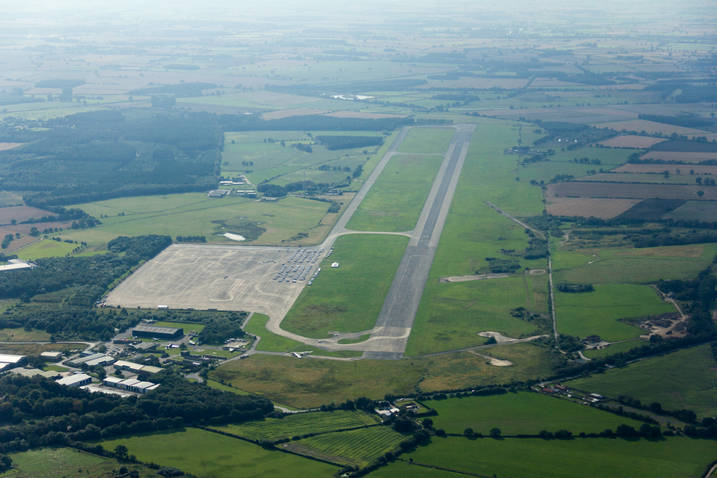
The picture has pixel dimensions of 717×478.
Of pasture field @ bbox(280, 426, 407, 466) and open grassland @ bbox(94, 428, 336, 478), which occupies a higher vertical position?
pasture field @ bbox(280, 426, 407, 466)

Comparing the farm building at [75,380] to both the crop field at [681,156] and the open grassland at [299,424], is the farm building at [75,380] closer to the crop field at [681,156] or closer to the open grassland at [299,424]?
the open grassland at [299,424]

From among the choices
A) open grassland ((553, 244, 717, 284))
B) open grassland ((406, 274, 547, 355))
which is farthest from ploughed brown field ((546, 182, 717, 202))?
open grassland ((406, 274, 547, 355))

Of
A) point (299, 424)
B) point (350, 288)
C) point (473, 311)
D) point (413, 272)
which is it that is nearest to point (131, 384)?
point (299, 424)

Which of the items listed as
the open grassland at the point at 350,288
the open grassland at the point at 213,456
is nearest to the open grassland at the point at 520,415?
the open grassland at the point at 213,456

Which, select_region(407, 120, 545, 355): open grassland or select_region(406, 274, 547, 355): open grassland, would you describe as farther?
select_region(407, 120, 545, 355): open grassland

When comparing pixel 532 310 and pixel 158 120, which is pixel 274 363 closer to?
pixel 532 310

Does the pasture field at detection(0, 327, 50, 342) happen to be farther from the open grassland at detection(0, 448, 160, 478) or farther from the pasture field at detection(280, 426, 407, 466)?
the pasture field at detection(280, 426, 407, 466)

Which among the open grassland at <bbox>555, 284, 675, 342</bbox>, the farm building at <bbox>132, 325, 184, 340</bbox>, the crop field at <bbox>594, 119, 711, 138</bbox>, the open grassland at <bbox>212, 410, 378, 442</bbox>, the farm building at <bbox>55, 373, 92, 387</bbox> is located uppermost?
the crop field at <bbox>594, 119, 711, 138</bbox>

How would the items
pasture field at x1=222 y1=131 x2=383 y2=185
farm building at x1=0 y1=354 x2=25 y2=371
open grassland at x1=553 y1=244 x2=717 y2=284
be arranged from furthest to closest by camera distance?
pasture field at x1=222 y1=131 x2=383 y2=185 < open grassland at x1=553 y1=244 x2=717 y2=284 < farm building at x1=0 y1=354 x2=25 y2=371
